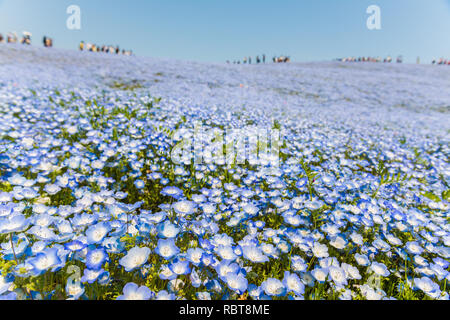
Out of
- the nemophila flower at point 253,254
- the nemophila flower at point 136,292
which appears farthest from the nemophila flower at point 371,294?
the nemophila flower at point 136,292

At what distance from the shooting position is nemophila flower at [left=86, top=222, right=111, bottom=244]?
1.41 m

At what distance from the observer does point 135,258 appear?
1.37 metres

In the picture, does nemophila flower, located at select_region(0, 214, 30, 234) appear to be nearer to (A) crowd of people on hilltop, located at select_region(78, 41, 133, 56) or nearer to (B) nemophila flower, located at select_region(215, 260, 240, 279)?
(B) nemophila flower, located at select_region(215, 260, 240, 279)

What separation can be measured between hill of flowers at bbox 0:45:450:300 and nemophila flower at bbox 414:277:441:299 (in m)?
0.01

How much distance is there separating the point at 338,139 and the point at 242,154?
11.2 feet

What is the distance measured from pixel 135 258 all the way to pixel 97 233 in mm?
314

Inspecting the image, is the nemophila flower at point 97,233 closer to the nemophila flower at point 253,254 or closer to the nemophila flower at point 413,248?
the nemophila flower at point 253,254

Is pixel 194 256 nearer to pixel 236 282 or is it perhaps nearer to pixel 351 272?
pixel 236 282

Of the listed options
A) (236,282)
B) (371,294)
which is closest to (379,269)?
(371,294)

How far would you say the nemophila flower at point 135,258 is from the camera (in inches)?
52.1

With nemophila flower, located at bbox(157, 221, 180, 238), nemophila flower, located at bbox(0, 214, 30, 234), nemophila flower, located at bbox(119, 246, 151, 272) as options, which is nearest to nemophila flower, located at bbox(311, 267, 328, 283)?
nemophila flower, located at bbox(157, 221, 180, 238)

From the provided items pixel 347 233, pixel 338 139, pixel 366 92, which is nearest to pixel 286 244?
pixel 347 233

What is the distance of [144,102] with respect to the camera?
24.6ft
